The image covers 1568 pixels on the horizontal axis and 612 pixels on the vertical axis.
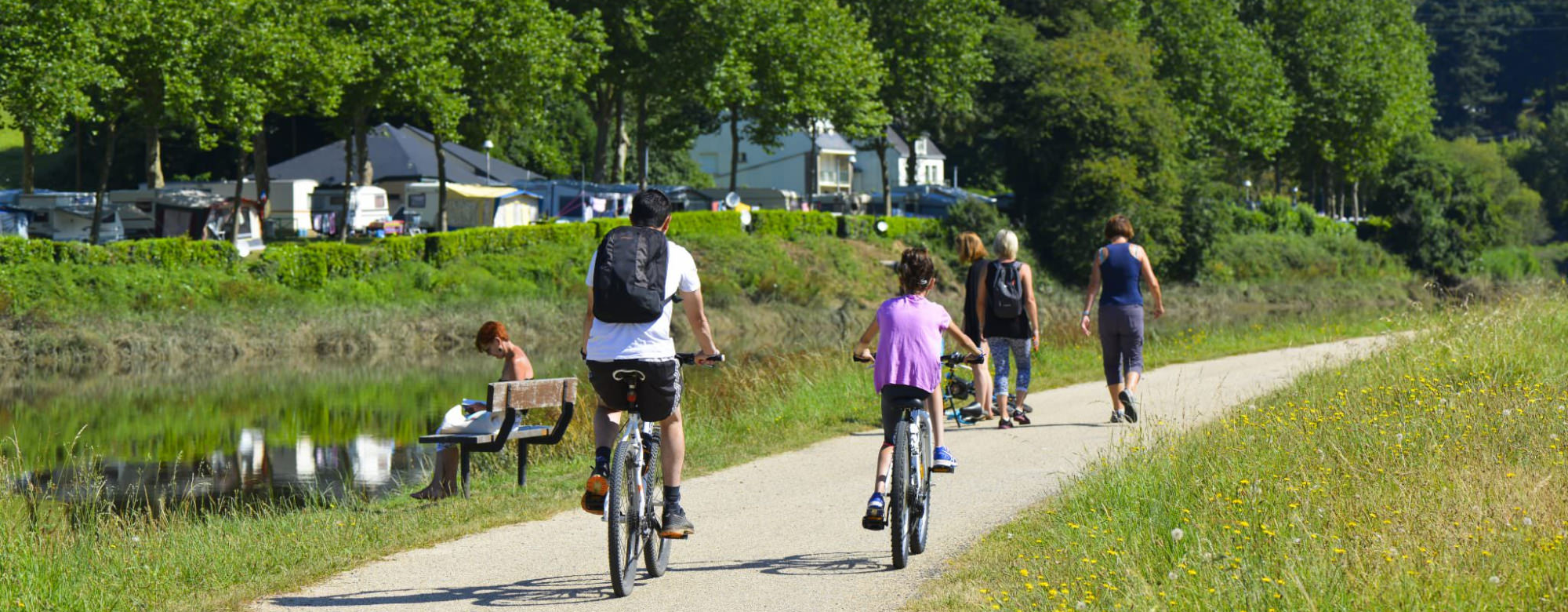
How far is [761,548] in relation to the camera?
325 inches

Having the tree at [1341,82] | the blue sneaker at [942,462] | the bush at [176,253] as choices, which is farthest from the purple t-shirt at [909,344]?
the tree at [1341,82]

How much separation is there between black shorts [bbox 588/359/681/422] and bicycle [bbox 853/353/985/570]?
45.3 inches

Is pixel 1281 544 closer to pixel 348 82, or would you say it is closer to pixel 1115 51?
pixel 348 82

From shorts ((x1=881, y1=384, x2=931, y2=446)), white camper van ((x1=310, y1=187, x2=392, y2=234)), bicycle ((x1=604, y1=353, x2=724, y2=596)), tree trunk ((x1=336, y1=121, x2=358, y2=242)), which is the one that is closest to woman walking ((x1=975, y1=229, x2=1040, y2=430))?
shorts ((x1=881, y1=384, x2=931, y2=446))

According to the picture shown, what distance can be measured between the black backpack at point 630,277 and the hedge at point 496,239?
116 feet

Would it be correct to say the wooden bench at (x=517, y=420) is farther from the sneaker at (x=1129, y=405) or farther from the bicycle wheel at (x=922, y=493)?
the sneaker at (x=1129, y=405)

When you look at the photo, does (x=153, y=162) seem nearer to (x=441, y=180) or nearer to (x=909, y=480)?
(x=441, y=180)

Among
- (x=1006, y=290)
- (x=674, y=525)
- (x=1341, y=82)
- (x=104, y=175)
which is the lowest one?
(x=674, y=525)

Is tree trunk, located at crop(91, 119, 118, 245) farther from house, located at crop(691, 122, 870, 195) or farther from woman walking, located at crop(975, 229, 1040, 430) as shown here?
house, located at crop(691, 122, 870, 195)

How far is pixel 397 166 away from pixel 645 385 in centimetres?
5243

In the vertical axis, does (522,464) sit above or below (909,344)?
below

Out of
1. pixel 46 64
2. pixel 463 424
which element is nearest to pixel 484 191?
pixel 46 64

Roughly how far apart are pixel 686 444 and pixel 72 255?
25447mm

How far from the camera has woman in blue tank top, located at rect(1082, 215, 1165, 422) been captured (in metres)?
13.1
